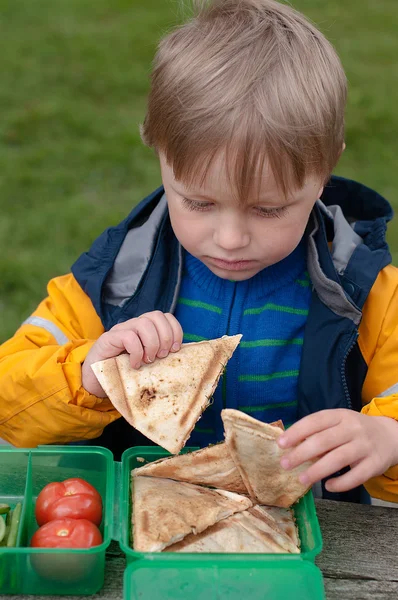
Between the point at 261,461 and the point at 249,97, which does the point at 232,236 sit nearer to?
the point at 249,97

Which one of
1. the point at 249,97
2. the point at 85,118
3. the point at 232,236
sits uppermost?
the point at 249,97

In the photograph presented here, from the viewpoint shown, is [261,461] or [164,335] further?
[164,335]

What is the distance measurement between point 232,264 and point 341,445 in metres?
0.51

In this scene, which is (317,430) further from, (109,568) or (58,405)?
(58,405)

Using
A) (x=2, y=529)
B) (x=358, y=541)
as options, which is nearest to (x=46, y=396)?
(x=2, y=529)

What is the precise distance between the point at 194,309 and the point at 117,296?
0.70 ft

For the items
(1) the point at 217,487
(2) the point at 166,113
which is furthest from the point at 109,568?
(2) the point at 166,113

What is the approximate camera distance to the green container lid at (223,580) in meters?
1.49

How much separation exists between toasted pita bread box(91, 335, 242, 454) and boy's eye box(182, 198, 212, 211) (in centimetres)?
30

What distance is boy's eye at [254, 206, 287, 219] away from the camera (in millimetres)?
1959

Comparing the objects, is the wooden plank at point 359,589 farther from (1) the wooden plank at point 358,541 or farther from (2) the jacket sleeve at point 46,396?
(2) the jacket sleeve at point 46,396

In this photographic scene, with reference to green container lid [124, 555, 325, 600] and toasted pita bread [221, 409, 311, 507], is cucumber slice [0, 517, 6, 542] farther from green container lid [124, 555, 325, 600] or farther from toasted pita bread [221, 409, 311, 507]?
toasted pita bread [221, 409, 311, 507]

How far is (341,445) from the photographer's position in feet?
5.79

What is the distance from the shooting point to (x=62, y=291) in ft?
7.86
